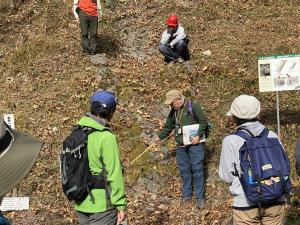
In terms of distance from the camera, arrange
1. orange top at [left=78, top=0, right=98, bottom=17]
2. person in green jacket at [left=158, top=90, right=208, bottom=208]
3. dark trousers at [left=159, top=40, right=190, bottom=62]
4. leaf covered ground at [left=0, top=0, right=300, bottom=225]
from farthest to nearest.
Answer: orange top at [left=78, top=0, right=98, bottom=17] < dark trousers at [left=159, top=40, right=190, bottom=62] < leaf covered ground at [left=0, top=0, right=300, bottom=225] < person in green jacket at [left=158, top=90, right=208, bottom=208]

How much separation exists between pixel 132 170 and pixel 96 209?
417cm

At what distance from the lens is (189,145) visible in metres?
7.72

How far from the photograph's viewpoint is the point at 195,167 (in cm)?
775

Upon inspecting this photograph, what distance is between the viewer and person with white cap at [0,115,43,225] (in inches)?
77.9

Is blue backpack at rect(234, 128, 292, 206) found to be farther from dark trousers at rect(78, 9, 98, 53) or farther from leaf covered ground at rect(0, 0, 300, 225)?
dark trousers at rect(78, 9, 98, 53)

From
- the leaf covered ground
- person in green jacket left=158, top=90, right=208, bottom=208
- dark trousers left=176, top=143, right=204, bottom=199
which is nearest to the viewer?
person in green jacket left=158, top=90, right=208, bottom=208

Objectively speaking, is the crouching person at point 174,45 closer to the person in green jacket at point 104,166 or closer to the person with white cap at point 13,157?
the person in green jacket at point 104,166

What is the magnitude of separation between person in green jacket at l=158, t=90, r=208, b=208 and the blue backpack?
322 centimetres

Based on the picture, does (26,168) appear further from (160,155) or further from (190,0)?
(190,0)

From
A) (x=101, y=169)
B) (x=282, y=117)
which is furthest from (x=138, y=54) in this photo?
(x=101, y=169)

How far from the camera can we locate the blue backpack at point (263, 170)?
432 centimetres

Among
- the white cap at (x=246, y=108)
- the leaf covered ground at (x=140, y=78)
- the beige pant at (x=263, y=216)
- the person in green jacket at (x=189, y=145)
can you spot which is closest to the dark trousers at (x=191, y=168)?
the person in green jacket at (x=189, y=145)

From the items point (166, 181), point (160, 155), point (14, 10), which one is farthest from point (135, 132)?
point (14, 10)

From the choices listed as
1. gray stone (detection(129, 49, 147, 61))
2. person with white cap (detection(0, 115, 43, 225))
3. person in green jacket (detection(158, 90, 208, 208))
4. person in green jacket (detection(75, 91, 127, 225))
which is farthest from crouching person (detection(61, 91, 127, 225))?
gray stone (detection(129, 49, 147, 61))
